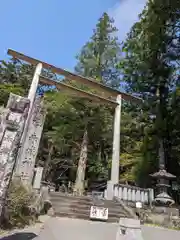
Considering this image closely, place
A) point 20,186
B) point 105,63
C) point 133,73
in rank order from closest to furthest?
point 20,186
point 133,73
point 105,63

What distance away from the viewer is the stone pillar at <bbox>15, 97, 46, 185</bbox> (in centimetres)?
786

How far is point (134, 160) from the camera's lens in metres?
13.7

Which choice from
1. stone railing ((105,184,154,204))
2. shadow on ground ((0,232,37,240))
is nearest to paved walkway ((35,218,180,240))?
shadow on ground ((0,232,37,240))

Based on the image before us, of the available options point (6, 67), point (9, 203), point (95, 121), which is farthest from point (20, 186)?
point (6, 67)

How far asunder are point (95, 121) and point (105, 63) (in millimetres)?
7118

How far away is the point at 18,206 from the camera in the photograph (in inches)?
183

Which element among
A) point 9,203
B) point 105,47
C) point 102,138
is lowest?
point 9,203

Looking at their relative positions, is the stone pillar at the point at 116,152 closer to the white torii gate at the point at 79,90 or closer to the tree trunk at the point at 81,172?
the white torii gate at the point at 79,90

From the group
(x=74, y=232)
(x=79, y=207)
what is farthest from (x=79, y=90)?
(x=74, y=232)

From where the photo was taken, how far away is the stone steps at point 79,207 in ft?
21.7

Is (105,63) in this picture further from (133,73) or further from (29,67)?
(29,67)

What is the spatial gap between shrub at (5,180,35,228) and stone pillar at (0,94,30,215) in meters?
0.86

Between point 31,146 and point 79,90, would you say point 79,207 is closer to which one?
point 31,146

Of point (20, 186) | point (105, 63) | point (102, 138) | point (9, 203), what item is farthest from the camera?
point (105, 63)
